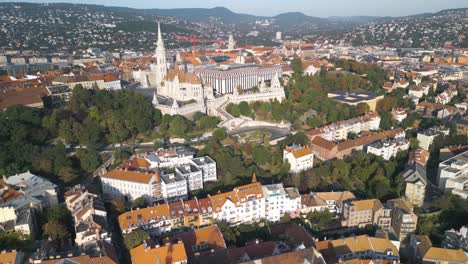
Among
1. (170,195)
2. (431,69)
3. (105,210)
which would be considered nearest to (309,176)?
(170,195)

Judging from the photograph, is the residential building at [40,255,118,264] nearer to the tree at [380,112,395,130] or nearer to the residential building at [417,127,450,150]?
the residential building at [417,127,450,150]

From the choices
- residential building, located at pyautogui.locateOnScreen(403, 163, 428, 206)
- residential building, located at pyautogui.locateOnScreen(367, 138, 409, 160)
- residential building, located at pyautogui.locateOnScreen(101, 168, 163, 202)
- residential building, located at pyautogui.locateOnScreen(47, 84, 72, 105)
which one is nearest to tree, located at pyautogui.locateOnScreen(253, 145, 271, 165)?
residential building, located at pyautogui.locateOnScreen(101, 168, 163, 202)

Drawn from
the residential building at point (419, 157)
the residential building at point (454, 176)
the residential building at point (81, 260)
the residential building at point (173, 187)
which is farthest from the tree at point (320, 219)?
the residential building at point (81, 260)

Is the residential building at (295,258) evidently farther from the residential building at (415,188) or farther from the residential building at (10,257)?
the residential building at (415,188)

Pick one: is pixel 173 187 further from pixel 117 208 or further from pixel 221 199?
pixel 117 208

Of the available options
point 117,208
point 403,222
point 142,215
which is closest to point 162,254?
point 142,215

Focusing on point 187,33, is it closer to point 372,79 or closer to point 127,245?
point 372,79
